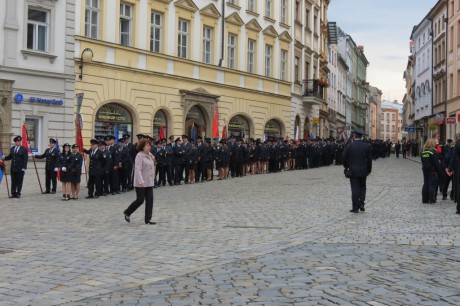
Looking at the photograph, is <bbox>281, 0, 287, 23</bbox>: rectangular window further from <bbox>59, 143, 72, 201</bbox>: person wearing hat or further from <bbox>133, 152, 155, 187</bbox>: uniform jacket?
<bbox>133, 152, 155, 187</bbox>: uniform jacket

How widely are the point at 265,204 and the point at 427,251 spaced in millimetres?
7429

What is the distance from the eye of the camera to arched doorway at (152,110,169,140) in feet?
106

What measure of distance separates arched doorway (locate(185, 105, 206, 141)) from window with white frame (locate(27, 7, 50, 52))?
9794 millimetres

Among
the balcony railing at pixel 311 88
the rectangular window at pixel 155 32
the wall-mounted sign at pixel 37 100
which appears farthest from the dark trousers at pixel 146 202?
the balcony railing at pixel 311 88

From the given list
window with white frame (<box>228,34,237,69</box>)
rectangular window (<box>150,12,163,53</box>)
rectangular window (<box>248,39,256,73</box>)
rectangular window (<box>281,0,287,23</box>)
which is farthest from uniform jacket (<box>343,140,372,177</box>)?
rectangular window (<box>281,0,287,23</box>)

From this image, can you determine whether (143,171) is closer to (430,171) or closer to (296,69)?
(430,171)

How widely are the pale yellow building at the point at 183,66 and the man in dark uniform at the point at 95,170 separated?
8965 mm

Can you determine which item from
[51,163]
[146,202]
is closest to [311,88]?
[51,163]

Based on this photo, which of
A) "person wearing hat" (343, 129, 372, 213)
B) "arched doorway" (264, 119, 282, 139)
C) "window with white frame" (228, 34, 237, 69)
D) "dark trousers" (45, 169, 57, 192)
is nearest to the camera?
"person wearing hat" (343, 129, 372, 213)

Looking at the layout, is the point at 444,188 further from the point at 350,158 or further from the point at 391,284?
the point at 391,284

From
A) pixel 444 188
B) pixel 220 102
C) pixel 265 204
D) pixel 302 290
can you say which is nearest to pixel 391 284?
pixel 302 290

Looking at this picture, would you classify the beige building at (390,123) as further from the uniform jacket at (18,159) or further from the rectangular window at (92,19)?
the uniform jacket at (18,159)

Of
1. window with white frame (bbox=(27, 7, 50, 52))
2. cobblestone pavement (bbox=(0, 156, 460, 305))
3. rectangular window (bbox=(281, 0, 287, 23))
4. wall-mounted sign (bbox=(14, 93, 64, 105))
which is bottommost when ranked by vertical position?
cobblestone pavement (bbox=(0, 156, 460, 305))

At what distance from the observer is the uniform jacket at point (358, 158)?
578 inches
